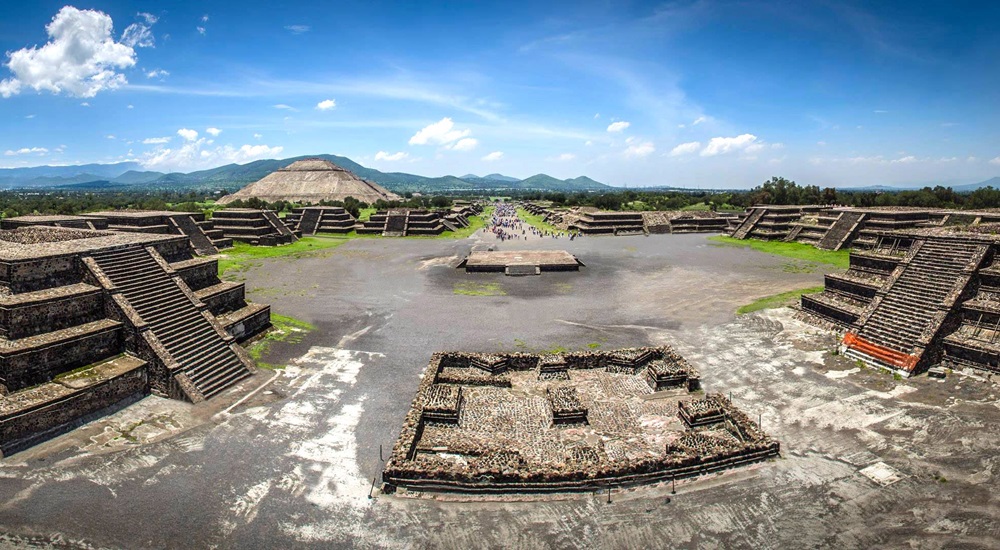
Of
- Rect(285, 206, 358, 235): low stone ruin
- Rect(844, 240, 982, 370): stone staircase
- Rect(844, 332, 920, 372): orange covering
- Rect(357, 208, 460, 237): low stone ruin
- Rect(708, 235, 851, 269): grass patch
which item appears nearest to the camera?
Rect(844, 332, 920, 372): orange covering

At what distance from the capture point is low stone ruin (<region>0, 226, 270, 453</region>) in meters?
14.1

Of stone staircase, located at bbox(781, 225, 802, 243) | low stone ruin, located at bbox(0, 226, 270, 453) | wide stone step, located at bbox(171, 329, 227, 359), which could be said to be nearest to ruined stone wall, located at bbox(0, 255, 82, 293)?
low stone ruin, located at bbox(0, 226, 270, 453)

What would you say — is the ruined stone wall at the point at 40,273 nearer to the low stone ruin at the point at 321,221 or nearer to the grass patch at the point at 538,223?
the low stone ruin at the point at 321,221

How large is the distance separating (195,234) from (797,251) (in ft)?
194

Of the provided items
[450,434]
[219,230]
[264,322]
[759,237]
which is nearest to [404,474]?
[450,434]

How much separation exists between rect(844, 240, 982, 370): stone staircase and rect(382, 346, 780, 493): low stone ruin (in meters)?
7.73

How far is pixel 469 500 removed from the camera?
1143 centimetres

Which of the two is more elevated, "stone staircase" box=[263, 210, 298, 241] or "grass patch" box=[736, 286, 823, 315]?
"stone staircase" box=[263, 210, 298, 241]

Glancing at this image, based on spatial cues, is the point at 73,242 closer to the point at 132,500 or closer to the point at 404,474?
the point at 132,500

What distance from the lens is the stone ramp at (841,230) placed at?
164 feet

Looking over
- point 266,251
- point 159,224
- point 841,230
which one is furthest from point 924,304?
point 159,224

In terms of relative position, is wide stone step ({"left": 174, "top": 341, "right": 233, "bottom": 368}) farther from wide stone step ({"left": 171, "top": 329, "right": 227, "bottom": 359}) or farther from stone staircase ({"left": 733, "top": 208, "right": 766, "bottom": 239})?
stone staircase ({"left": 733, "top": 208, "right": 766, "bottom": 239})

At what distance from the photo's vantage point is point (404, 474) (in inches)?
462

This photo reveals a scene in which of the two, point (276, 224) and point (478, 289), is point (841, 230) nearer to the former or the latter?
point (478, 289)
